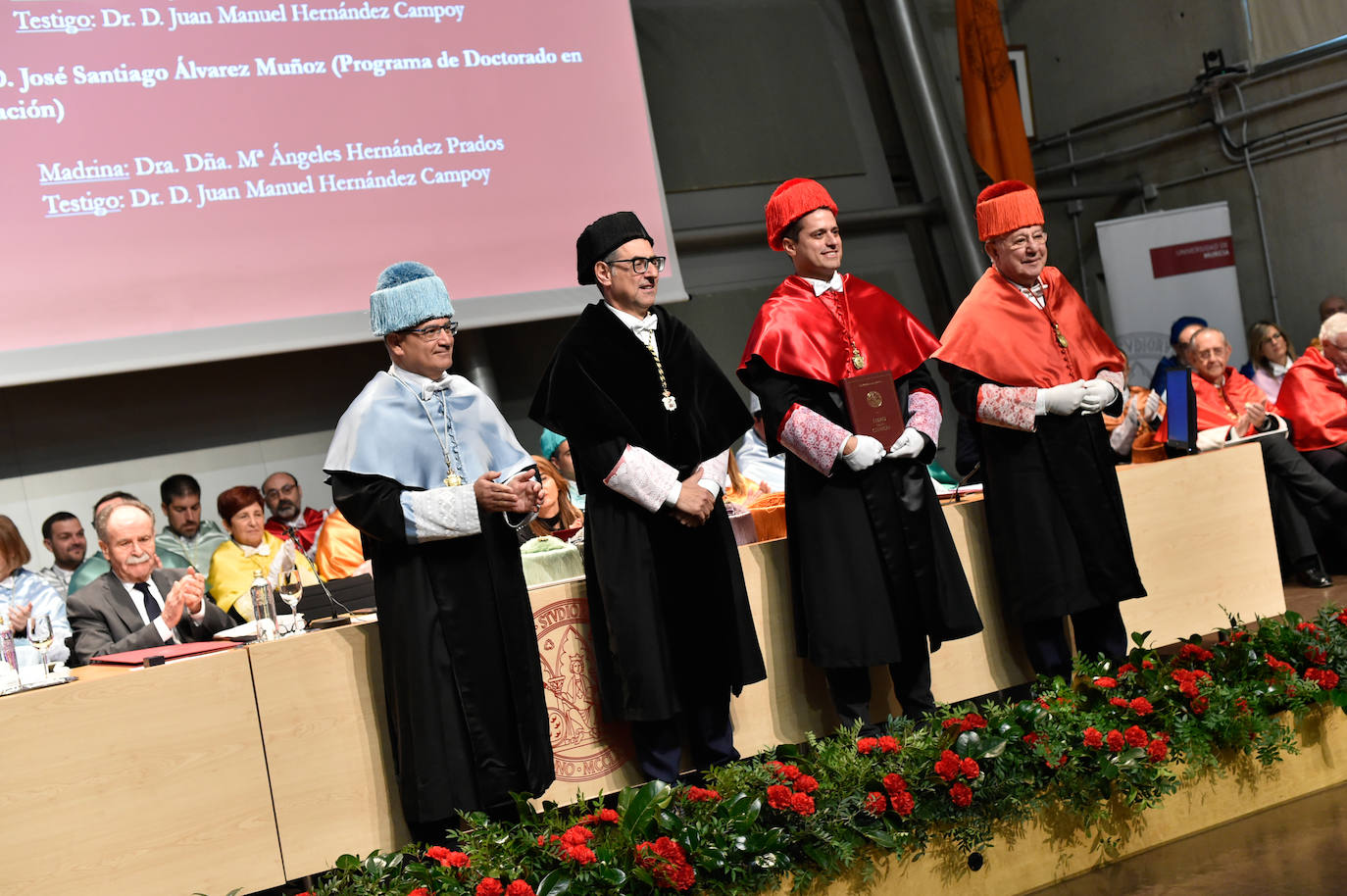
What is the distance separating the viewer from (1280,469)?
18.5 ft

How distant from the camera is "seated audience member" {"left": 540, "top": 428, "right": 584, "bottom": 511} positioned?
15.1ft

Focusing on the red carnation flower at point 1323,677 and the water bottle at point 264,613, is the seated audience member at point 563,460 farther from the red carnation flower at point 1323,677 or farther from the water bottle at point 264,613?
the red carnation flower at point 1323,677

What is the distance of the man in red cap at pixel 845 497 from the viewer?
313 cm

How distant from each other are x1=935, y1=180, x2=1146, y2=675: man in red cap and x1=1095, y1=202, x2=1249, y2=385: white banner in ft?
16.4

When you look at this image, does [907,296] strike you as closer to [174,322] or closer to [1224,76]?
[1224,76]

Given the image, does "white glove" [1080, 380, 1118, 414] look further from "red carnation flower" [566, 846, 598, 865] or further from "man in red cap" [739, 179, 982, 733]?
"red carnation flower" [566, 846, 598, 865]

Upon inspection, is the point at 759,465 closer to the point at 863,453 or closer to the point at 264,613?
the point at 863,453

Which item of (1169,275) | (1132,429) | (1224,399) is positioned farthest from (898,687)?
(1169,275)

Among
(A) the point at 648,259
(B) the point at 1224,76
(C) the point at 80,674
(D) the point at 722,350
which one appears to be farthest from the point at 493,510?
(B) the point at 1224,76

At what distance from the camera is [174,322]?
5281 mm

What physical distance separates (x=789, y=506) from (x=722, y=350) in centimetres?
459

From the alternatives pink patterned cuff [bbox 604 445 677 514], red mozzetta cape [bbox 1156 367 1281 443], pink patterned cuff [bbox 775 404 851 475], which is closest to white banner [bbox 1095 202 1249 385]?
red mozzetta cape [bbox 1156 367 1281 443]

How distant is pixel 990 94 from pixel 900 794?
22.5ft

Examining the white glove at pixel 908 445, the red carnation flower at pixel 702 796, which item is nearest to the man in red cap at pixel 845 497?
the white glove at pixel 908 445
